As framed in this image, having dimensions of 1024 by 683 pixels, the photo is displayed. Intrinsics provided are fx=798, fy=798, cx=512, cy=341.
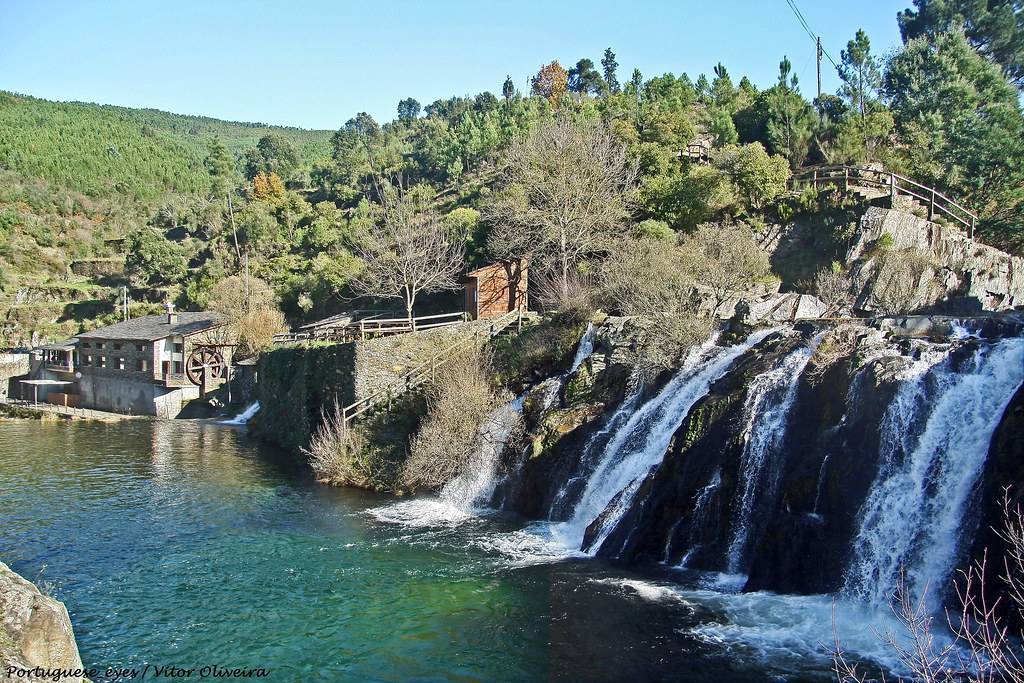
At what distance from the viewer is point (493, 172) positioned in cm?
7181

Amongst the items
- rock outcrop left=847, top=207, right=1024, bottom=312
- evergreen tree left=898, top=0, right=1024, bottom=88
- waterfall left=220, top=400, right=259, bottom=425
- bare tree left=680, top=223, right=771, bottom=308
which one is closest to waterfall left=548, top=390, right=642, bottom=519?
bare tree left=680, top=223, right=771, bottom=308

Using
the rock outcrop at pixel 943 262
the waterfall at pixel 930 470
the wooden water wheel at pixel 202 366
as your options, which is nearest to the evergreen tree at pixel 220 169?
the wooden water wheel at pixel 202 366

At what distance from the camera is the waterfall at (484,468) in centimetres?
2700

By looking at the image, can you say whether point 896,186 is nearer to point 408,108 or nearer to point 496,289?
point 496,289

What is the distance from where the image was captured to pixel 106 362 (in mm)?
59000

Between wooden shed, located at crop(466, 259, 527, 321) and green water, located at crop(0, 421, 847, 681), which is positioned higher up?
wooden shed, located at crop(466, 259, 527, 321)

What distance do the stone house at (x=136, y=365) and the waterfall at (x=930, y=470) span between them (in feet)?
155

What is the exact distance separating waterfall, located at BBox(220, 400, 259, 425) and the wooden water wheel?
466cm

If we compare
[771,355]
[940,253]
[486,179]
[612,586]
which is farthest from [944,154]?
[486,179]

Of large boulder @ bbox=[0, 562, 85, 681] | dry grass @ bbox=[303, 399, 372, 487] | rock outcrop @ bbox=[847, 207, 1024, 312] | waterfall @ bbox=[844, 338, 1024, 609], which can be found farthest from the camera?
rock outcrop @ bbox=[847, 207, 1024, 312]

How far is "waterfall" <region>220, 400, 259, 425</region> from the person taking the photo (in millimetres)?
49844

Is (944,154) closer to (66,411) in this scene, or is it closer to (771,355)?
(771,355)

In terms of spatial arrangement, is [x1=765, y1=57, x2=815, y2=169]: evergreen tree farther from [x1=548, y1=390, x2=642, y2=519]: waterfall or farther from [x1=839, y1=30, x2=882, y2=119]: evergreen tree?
[x1=548, y1=390, x2=642, y2=519]: waterfall

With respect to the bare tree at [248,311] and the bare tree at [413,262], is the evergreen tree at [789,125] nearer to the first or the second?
the bare tree at [413,262]
